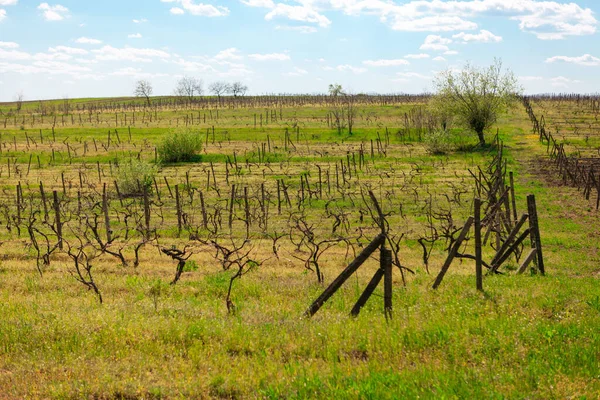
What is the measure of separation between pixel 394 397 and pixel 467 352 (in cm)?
169

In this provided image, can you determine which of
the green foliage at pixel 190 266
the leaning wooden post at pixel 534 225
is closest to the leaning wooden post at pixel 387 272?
the leaning wooden post at pixel 534 225

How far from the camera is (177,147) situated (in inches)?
2015

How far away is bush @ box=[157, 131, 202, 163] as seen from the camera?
51.2 m

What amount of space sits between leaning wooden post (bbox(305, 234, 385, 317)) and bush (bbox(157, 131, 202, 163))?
43.8m

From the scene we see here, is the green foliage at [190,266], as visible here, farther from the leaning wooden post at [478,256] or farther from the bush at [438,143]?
the bush at [438,143]

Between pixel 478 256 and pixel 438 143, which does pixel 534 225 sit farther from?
pixel 438 143

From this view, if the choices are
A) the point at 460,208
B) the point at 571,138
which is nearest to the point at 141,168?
the point at 460,208

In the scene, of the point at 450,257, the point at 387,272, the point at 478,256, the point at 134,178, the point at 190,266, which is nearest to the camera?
the point at 387,272

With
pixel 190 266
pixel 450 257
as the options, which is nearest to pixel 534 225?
pixel 450 257

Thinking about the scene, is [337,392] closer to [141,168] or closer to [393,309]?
[393,309]

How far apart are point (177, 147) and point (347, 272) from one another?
145 feet

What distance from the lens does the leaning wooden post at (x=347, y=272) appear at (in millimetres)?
8750

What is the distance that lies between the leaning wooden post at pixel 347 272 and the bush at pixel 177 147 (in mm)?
43757

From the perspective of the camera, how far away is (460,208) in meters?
29.7
